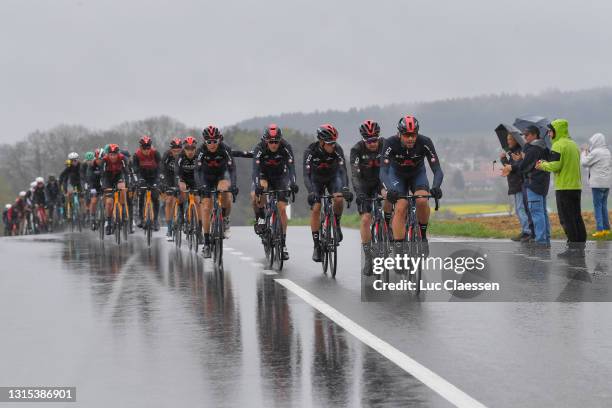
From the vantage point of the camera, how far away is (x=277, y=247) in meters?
16.0

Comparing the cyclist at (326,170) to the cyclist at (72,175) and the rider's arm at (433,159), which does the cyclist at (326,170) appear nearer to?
the rider's arm at (433,159)

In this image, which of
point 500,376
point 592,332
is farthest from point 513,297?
point 500,376

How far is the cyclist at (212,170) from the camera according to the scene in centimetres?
1711

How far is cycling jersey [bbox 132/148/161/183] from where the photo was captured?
23234 millimetres

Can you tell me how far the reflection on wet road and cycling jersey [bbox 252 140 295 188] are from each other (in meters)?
1.54

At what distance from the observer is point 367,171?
14656 mm

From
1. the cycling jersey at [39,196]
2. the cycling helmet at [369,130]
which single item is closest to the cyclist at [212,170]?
the cycling helmet at [369,130]

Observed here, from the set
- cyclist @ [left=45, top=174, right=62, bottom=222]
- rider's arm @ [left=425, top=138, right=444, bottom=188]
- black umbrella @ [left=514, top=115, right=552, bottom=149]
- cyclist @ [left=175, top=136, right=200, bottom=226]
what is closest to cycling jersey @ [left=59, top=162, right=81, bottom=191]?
cyclist @ [left=45, top=174, right=62, bottom=222]

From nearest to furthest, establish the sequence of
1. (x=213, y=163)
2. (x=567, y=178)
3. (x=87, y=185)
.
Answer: (x=213, y=163) → (x=567, y=178) → (x=87, y=185)

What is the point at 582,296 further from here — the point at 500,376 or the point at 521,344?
the point at 500,376

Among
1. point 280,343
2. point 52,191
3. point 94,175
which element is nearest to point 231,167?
point 280,343

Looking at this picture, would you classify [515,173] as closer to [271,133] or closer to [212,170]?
[212,170]

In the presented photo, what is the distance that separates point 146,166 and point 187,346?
48.4 feet

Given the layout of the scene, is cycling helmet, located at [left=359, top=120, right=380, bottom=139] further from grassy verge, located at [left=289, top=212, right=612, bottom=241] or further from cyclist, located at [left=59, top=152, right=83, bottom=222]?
cyclist, located at [left=59, top=152, right=83, bottom=222]
